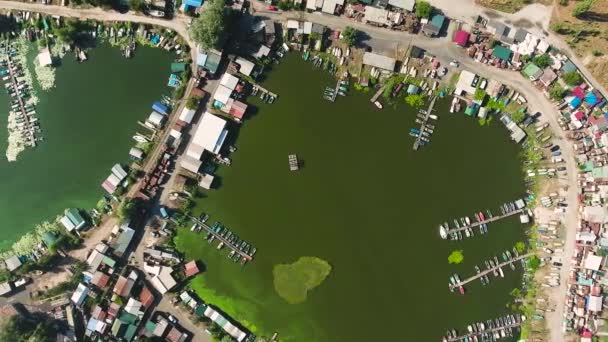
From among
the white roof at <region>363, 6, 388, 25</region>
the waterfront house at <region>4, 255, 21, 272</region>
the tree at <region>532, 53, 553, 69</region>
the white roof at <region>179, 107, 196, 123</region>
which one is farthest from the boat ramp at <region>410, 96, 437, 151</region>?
the waterfront house at <region>4, 255, 21, 272</region>

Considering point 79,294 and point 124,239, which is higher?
point 124,239

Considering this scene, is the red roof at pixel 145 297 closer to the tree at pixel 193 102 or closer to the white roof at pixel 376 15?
the tree at pixel 193 102

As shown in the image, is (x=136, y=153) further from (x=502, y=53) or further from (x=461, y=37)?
(x=502, y=53)

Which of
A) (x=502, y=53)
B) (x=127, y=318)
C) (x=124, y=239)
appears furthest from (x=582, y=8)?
(x=127, y=318)

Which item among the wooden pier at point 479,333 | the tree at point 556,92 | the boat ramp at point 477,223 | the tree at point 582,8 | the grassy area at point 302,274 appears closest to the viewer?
the tree at point 582,8

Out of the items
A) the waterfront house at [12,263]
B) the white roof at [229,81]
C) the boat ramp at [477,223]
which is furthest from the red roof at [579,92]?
the waterfront house at [12,263]

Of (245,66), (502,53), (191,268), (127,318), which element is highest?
(502,53)

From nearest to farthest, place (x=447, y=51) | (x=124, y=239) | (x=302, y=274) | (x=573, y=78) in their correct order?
(x=573, y=78), (x=124, y=239), (x=447, y=51), (x=302, y=274)
